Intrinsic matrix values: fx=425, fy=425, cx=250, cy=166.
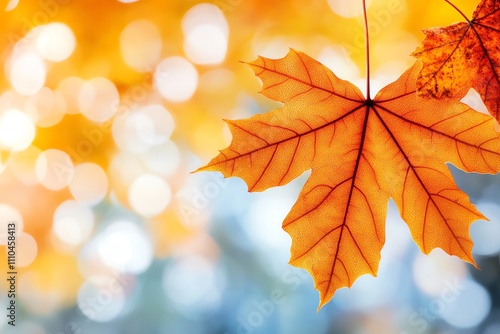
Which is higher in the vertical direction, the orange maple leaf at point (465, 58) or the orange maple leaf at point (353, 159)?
the orange maple leaf at point (465, 58)

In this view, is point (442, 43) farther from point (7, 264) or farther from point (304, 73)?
point (7, 264)

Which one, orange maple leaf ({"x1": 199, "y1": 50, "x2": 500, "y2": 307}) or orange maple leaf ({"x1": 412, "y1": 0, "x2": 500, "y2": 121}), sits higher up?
orange maple leaf ({"x1": 412, "y1": 0, "x2": 500, "y2": 121})

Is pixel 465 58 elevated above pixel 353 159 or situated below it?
above

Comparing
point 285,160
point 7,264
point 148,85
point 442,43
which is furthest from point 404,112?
point 7,264
